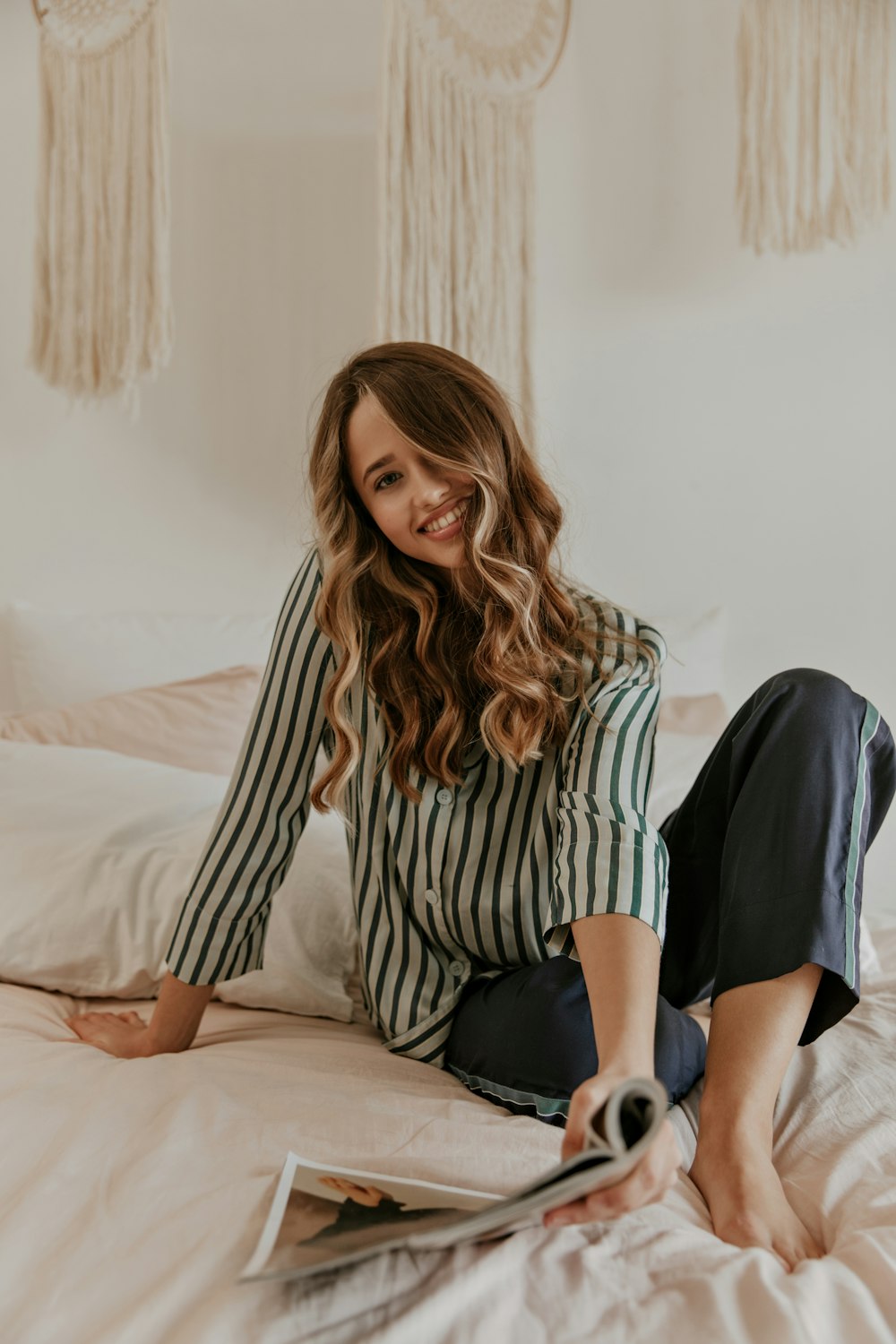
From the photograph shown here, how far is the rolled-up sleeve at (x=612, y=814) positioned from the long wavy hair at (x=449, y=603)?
4 centimetres

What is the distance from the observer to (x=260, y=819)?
1139 mm

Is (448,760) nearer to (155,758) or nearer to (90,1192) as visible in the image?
(90,1192)

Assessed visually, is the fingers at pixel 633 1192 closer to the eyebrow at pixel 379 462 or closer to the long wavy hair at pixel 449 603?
the long wavy hair at pixel 449 603

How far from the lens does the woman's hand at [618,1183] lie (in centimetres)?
61

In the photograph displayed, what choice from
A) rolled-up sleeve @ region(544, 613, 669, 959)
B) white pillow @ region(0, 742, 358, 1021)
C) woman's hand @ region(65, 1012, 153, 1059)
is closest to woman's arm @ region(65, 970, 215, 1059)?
woman's hand @ region(65, 1012, 153, 1059)

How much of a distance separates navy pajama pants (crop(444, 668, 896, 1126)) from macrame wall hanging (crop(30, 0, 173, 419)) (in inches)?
58.0

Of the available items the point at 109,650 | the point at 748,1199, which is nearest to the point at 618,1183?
the point at 748,1199

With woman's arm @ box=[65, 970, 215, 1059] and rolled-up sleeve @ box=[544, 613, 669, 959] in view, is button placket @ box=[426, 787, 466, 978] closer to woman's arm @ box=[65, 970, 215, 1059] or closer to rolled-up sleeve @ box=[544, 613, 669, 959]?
rolled-up sleeve @ box=[544, 613, 669, 959]

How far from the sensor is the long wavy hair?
1.10 meters

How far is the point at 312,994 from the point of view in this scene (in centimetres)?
123

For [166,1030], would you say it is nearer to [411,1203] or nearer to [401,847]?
[401,847]

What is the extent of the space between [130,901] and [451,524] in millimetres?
577

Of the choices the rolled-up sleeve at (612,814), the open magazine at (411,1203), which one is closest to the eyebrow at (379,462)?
the rolled-up sleeve at (612,814)

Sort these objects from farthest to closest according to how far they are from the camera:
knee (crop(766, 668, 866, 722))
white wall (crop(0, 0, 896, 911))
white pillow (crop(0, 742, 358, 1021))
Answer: white wall (crop(0, 0, 896, 911)) < white pillow (crop(0, 742, 358, 1021)) < knee (crop(766, 668, 866, 722))
